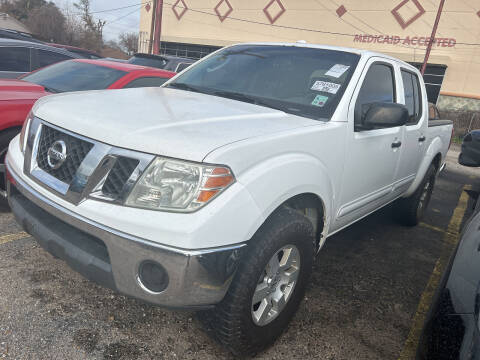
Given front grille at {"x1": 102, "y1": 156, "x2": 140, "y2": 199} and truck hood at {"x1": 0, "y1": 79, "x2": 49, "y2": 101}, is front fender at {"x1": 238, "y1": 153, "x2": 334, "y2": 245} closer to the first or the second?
front grille at {"x1": 102, "y1": 156, "x2": 140, "y2": 199}

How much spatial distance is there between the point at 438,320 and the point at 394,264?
2.27 metres

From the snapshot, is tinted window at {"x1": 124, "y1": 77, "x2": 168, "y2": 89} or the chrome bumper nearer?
the chrome bumper

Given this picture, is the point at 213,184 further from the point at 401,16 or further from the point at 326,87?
the point at 401,16

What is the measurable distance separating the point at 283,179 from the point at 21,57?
16.6 ft

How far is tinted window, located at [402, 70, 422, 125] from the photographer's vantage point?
12.0 feet

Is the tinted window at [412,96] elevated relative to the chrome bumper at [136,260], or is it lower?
elevated

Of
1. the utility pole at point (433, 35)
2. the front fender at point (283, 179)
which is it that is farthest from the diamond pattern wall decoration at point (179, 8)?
the front fender at point (283, 179)

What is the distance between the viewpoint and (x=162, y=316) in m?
2.40

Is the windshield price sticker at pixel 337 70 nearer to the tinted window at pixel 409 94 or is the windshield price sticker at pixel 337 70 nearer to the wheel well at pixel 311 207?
the wheel well at pixel 311 207

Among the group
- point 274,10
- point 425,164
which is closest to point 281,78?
point 425,164

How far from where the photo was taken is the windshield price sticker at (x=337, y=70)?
271 centimetres

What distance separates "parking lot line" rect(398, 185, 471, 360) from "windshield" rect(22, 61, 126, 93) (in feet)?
12.5

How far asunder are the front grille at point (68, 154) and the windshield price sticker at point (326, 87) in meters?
1.57

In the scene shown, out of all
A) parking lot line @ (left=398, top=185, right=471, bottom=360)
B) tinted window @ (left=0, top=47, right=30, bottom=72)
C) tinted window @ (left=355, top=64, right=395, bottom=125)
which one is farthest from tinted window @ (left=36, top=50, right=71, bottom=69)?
parking lot line @ (left=398, top=185, right=471, bottom=360)
